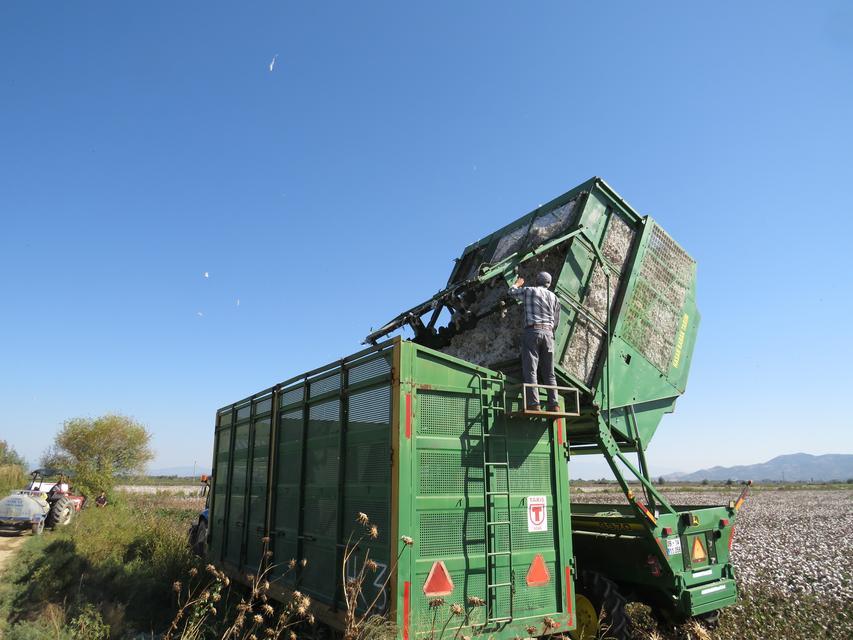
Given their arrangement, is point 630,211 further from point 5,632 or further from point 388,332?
point 5,632

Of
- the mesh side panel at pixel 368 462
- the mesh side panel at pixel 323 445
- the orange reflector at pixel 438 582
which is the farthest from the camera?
the mesh side panel at pixel 323 445

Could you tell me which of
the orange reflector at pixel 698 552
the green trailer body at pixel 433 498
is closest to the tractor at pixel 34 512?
the green trailer body at pixel 433 498

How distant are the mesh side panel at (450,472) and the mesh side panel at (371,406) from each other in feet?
1.56

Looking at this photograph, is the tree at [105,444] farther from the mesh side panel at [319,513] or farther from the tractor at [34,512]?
the mesh side panel at [319,513]

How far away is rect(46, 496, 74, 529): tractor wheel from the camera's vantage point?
18312 millimetres

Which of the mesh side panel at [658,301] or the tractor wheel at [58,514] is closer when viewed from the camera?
the mesh side panel at [658,301]

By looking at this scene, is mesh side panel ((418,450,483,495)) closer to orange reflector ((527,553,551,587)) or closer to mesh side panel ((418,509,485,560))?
mesh side panel ((418,509,485,560))

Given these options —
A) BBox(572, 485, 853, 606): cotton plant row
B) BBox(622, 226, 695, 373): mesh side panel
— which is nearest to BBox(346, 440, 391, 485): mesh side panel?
BBox(622, 226, 695, 373): mesh side panel

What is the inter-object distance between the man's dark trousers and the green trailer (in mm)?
203

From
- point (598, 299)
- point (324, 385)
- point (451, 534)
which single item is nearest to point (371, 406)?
point (324, 385)

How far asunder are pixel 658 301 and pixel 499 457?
11.2 ft

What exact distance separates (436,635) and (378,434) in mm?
1583

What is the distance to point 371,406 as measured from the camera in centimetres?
511

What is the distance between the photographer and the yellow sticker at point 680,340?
24.1 ft
